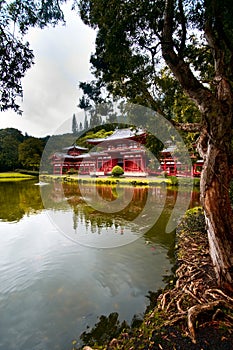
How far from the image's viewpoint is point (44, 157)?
36.5 metres

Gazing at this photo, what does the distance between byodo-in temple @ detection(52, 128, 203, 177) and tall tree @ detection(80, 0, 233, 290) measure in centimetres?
1421

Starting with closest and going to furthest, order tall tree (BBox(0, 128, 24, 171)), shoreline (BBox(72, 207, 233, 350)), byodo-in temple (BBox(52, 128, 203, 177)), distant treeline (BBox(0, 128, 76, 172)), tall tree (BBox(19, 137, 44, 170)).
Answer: shoreline (BBox(72, 207, 233, 350)), byodo-in temple (BBox(52, 128, 203, 177)), tall tree (BBox(19, 137, 44, 170)), distant treeline (BBox(0, 128, 76, 172)), tall tree (BBox(0, 128, 24, 171))

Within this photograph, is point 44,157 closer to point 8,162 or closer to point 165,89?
point 8,162

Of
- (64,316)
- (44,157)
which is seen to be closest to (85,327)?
(64,316)

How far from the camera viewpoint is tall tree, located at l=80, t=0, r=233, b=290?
2621 millimetres

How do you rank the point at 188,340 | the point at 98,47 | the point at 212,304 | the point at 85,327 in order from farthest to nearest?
1. the point at 98,47
2. the point at 85,327
3. the point at 212,304
4. the point at 188,340

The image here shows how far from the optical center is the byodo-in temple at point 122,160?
20.5m

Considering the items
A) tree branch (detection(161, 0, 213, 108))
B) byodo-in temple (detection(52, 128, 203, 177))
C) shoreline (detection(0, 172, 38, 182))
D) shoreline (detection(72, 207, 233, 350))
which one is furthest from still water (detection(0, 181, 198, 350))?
shoreline (detection(0, 172, 38, 182))

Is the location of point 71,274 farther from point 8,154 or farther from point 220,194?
point 8,154

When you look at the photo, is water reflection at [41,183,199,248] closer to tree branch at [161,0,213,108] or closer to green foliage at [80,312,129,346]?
green foliage at [80,312,129,346]

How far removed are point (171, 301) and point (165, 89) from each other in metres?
4.15

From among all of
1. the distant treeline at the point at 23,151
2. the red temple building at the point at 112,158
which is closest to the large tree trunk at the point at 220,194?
the red temple building at the point at 112,158

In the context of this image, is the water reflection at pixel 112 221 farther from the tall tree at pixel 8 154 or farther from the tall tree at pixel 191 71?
the tall tree at pixel 8 154

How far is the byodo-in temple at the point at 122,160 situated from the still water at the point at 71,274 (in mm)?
12533
